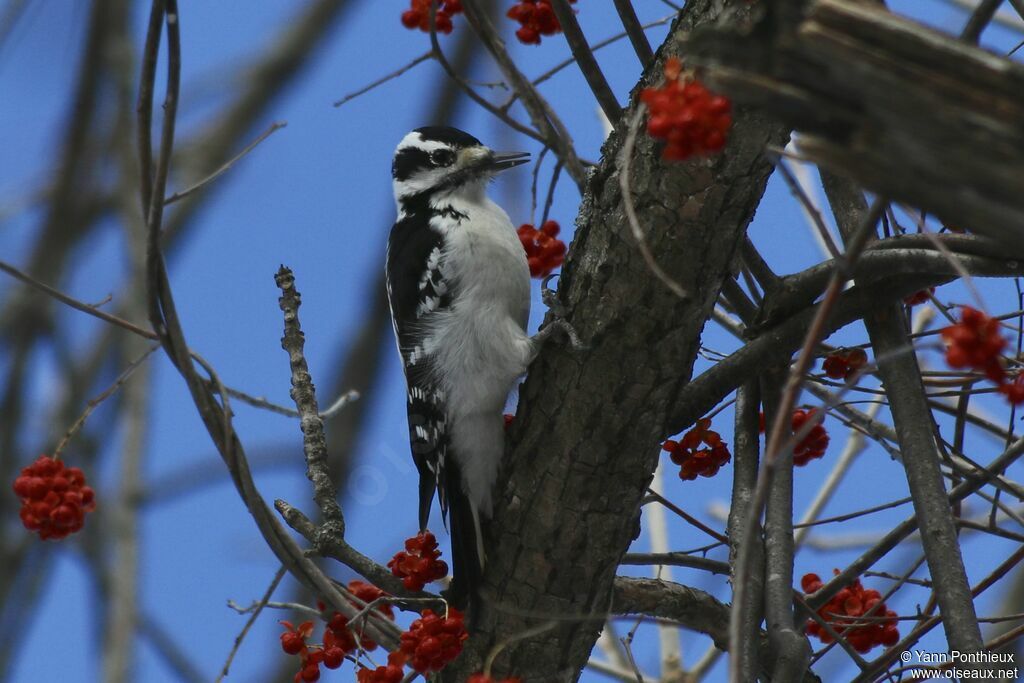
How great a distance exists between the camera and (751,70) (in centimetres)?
151

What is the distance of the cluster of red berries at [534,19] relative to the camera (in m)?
3.48

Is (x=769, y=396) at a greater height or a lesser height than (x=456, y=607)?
greater

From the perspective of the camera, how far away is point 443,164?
4.39 meters

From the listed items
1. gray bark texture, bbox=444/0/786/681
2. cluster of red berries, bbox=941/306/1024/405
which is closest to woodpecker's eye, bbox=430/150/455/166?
gray bark texture, bbox=444/0/786/681

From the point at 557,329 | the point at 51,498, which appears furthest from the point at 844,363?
the point at 51,498

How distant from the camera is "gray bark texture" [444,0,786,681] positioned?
2.61m

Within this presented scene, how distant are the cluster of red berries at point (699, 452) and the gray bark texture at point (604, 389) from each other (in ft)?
1.04

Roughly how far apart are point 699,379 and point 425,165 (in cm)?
182

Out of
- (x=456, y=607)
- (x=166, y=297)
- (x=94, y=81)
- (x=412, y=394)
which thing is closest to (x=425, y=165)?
(x=412, y=394)

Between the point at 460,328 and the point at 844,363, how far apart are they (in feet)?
4.19

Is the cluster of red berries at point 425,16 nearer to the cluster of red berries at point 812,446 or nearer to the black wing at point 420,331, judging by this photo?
the black wing at point 420,331

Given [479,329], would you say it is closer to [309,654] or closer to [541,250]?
[541,250]

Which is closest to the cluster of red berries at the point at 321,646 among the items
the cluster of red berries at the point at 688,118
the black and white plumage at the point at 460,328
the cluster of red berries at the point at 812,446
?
the black and white plumage at the point at 460,328

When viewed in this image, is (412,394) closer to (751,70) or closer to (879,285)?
(879,285)
